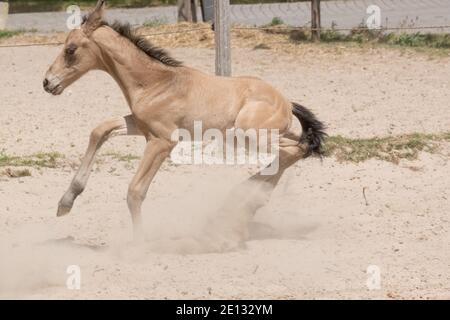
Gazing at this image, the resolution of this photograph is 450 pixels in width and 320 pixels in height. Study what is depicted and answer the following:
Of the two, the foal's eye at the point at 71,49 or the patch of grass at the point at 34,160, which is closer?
the foal's eye at the point at 71,49

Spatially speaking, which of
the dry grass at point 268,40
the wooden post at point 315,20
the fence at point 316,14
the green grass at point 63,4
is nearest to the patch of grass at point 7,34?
the dry grass at point 268,40

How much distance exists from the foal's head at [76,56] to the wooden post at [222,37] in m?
2.91

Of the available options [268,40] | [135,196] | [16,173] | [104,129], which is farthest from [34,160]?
[268,40]

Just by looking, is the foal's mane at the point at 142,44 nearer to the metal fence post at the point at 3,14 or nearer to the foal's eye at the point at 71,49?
the foal's eye at the point at 71,49

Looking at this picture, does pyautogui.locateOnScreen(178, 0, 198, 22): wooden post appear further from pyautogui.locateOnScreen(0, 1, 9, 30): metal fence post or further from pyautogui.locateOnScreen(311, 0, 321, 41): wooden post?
pyautogui.locateOnScreen(0, 1, 9, 30): metal fence post

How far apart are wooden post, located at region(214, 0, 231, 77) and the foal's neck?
2.66 metres

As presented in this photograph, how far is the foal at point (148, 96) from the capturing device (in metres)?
7.95

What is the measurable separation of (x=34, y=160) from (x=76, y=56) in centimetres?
252

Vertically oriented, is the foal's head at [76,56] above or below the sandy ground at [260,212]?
above

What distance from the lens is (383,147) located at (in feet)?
35.0

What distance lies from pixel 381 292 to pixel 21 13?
54.5 feet

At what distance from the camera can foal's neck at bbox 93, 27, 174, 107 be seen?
26.2 ft

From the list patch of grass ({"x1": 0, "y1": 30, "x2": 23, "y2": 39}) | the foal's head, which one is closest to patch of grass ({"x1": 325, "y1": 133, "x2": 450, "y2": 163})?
the foal's head

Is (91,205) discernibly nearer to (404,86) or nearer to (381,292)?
(381,292)
